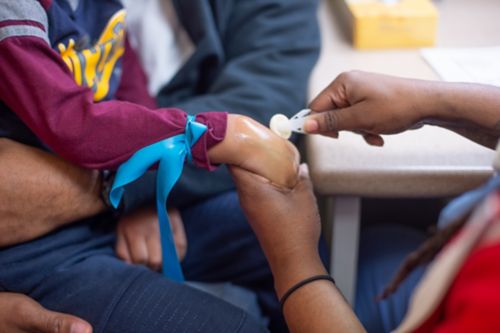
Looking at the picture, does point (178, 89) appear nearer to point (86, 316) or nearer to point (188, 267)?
point (188, 267)

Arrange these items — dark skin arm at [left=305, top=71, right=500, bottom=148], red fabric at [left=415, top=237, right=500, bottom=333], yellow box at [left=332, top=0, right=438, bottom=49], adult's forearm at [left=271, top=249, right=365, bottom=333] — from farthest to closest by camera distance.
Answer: yellow box at [left=332, top=0, right=438, bottom=49]
dark skin arm at [left=305, top=71, right=500, bottom=148]
adult's forearm at [left=271, top=249, right=365, bottom=333]
red fabric at [left=415, top=237, right=500, bottom=333]

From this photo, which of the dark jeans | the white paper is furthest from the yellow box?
the dark jeans

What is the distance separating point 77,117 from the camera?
0.70 m

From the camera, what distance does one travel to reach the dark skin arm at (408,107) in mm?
724

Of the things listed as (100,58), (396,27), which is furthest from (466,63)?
(100,58)

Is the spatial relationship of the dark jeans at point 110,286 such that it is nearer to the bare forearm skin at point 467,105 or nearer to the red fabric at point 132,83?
the red fabric at point 132,83

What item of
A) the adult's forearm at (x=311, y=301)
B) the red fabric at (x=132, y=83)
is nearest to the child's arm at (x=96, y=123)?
the adult's forearm at (x=311, y=301)

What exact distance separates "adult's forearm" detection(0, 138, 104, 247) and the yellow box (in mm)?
521

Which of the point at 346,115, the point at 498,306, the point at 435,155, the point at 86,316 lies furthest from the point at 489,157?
the point at 86,316

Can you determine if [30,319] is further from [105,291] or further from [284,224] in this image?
[284,224]

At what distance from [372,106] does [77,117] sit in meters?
0.35

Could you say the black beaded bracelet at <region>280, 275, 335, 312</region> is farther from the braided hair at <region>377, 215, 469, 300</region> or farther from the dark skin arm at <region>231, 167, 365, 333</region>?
the braided hair at <region>377, 215, 469, 300</region>

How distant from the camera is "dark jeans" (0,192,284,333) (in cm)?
73

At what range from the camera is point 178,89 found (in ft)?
3.59
